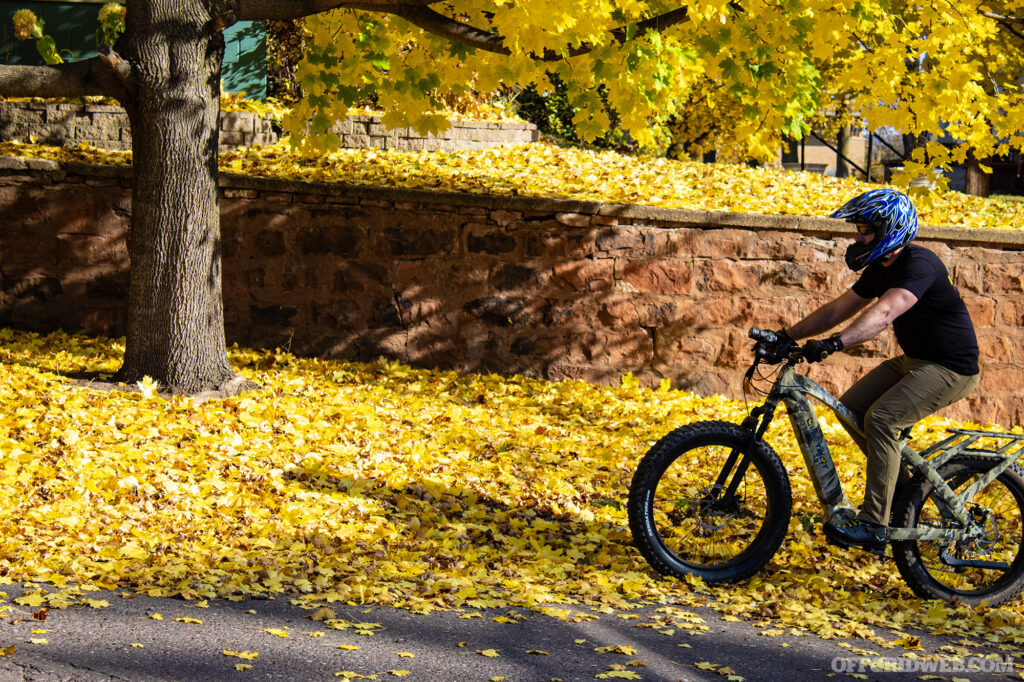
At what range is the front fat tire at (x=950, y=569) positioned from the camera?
181 inches

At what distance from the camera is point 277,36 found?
11.6 metres

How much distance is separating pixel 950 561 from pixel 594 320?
411cm

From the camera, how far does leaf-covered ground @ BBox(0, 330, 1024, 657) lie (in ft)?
14.2

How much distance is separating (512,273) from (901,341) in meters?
4.15

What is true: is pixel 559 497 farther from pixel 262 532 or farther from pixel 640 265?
pixel 640 265

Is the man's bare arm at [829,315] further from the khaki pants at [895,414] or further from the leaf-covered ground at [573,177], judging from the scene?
the leaf-covered ground at [573,177]

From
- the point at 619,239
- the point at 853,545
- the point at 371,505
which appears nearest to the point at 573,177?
the point at 619,239

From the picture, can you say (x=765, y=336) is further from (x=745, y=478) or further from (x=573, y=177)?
(x=573, y=177)

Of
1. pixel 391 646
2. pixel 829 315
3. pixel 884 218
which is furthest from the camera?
pixel 829 315

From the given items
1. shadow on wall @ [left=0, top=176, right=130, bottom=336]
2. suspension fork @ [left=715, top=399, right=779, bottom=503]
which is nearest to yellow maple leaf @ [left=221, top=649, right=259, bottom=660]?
suspension fork @ [left=715, top=399, right=779, bottom=503]

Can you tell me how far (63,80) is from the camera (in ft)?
22.3

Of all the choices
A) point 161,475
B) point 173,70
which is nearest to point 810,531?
point 161,475

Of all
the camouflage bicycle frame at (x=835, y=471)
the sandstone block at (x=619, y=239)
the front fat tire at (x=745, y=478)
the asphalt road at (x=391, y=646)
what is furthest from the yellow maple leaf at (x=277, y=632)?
the sandstone block at (x=619, y=239)

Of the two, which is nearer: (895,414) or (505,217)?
(895,414)
